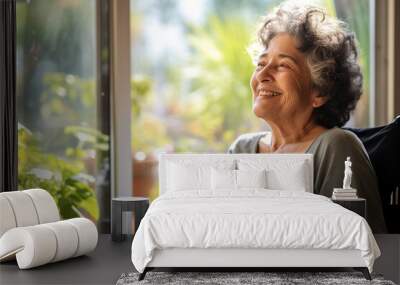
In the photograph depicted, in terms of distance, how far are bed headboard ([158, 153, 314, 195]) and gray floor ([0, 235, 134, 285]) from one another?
1202 mm

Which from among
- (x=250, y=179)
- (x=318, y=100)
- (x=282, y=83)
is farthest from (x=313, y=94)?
(x=250, y=179)

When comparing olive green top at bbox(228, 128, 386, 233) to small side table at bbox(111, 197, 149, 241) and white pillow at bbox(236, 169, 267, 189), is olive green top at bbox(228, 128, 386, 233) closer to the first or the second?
white pillow at bbox(236, 169, 267, 189)

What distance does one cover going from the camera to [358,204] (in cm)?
639

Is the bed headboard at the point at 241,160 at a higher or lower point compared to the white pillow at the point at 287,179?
higher

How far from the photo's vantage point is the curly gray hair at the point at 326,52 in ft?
23.5

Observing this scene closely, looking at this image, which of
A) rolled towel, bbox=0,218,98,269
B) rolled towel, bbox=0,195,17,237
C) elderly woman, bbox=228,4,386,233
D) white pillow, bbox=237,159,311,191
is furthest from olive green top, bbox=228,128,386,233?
rolled towel, bbox=0,195,17,237

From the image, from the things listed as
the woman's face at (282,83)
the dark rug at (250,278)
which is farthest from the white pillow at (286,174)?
the dark rug at (250,278)

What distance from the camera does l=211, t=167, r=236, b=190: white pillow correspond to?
21.2 feet

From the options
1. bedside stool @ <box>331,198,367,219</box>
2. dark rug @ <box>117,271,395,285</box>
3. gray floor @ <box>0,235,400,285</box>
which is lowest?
gray floor @ <box>0,235,400,285</box>

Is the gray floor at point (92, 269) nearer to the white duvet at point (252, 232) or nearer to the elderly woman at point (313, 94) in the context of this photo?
the white duvet at point (252, 232)

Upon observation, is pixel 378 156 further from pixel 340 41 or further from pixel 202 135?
pixel 202 135

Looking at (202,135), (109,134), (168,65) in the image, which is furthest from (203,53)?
(109,134)

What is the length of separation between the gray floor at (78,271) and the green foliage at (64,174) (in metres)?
1.53

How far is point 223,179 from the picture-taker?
21.3 feet
